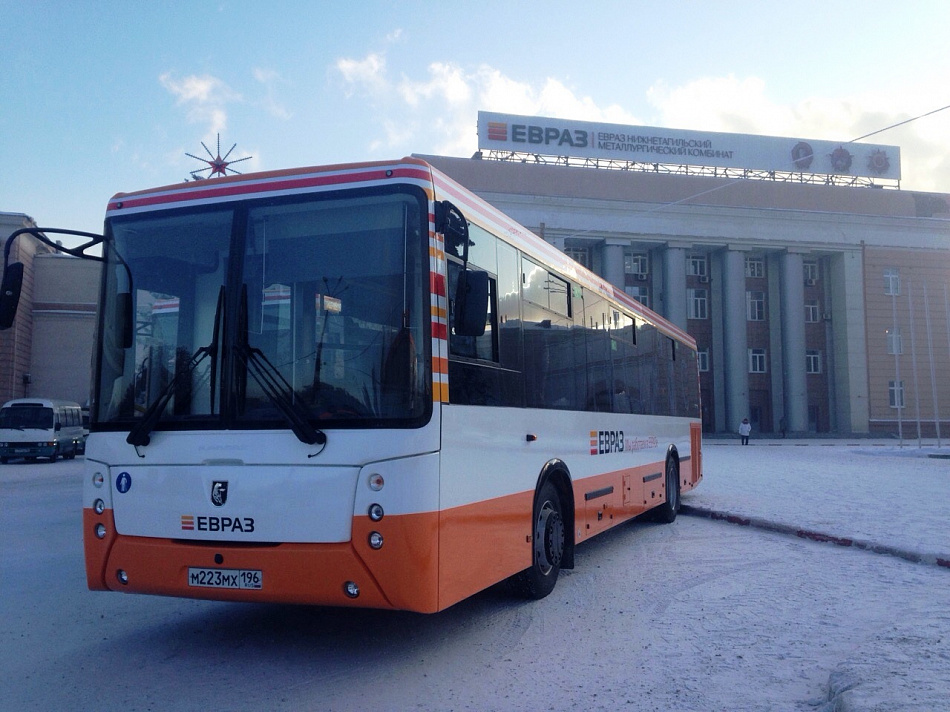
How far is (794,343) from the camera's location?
57.5m

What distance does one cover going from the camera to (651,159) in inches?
2157

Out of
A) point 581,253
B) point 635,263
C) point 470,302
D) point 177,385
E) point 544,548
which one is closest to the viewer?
point 470,302

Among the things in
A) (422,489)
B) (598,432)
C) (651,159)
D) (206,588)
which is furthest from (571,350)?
(651,159)

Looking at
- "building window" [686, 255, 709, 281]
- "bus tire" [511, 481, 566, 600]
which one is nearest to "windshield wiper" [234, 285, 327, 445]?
"bus tire" [511, 481, 566, 600]

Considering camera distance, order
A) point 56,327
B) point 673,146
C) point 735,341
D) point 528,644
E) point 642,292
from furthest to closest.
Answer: point 642,292 < point 735,341 < point 673,146 < point 56,327 < point 528,644

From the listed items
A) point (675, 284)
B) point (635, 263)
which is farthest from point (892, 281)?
point (635, 263)

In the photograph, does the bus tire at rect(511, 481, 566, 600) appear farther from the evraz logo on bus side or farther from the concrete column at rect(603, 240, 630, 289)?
the concrete column at rect(603, 240, 630, 289)

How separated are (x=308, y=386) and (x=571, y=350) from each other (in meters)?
3.50

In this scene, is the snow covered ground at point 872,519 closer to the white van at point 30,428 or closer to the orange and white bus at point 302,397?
the orange and white bus at point 302,397

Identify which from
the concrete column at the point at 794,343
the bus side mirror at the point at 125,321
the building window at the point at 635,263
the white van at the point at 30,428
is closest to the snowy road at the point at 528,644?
the bus side mirror at the point at 125,321

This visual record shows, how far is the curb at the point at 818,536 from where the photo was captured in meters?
8.88

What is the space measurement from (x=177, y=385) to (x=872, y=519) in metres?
10.1

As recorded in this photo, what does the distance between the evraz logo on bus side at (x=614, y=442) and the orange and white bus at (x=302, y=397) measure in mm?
2462

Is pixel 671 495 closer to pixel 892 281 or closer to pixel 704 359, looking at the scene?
pixel 704 359
